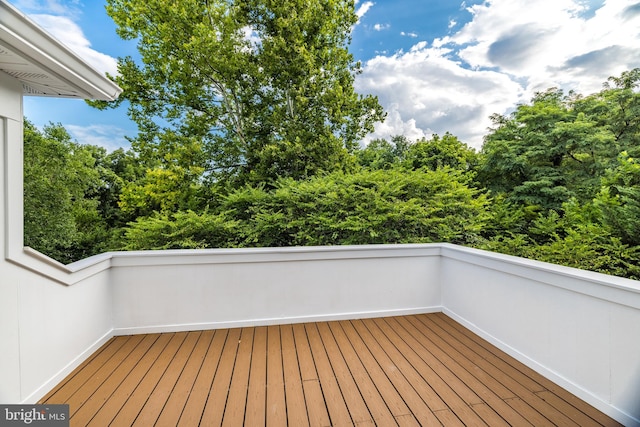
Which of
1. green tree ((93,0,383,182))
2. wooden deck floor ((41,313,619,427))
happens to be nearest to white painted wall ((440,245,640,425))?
wooden deck floor ((41,313,619,427))

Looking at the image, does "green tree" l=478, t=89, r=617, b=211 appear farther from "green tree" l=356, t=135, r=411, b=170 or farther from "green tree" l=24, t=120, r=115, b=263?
"green tree" l=24, t=120, r=115, b=263

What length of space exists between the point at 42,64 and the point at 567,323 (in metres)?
3.42

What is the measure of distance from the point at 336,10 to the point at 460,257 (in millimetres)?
7197

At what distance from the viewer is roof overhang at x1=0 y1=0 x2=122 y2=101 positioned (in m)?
1.30

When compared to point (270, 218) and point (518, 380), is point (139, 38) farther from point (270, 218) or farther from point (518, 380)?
point (518, 380)

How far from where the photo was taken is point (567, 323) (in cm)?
200

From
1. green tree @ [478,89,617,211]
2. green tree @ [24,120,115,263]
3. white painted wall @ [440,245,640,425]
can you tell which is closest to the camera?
white painted wall @ [440,245,640,425]

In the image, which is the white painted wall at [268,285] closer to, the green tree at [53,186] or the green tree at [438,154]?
the green tree at [438,154]

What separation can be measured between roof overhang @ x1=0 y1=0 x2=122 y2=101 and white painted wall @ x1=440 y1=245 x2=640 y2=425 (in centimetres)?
320

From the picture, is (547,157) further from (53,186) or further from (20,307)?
(53,186)

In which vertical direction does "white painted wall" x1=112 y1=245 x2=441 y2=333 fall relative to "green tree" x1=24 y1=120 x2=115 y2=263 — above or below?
below

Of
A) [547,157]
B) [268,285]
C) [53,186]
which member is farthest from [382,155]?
[53,186]

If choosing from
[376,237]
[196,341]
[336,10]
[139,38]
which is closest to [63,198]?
[139,38]

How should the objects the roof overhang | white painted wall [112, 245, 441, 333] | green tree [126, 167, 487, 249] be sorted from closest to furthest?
the roof overhang, white painted wall [112, 245, 441, 333], green tree [126, 167, 487, 249]
